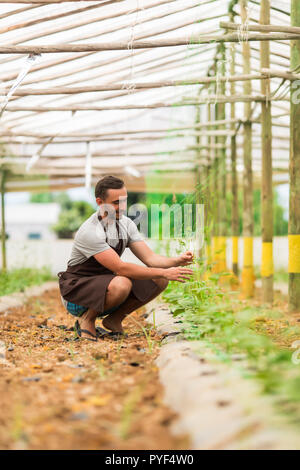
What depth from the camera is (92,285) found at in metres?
3.67

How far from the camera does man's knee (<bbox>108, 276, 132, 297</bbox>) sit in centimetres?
358

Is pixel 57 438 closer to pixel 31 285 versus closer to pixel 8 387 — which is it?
pixel 8 387

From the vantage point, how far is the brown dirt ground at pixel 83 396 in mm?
1758

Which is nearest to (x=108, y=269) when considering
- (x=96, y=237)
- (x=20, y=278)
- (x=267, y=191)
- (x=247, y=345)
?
(x=96, y=237)

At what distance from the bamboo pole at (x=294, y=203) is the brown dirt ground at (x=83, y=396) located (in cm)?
222

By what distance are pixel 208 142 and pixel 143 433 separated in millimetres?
8741

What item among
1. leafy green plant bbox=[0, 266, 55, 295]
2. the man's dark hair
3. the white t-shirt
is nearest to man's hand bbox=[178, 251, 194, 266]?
the white t-shirt

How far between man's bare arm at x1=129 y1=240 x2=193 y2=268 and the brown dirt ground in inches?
Answer: 19.5

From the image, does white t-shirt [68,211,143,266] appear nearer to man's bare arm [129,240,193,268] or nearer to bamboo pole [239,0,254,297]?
man's bare arm [129,240,193,268]

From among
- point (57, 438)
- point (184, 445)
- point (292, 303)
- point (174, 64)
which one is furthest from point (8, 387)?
point (174, 64)

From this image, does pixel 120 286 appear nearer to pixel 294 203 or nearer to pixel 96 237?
pixel 96 237

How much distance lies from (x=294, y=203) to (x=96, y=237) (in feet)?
8.81

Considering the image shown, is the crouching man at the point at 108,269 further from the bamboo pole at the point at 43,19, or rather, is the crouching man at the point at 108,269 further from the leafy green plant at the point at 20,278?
the leafy green plant at the point at 20,278

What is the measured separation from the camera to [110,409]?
6.66ft
